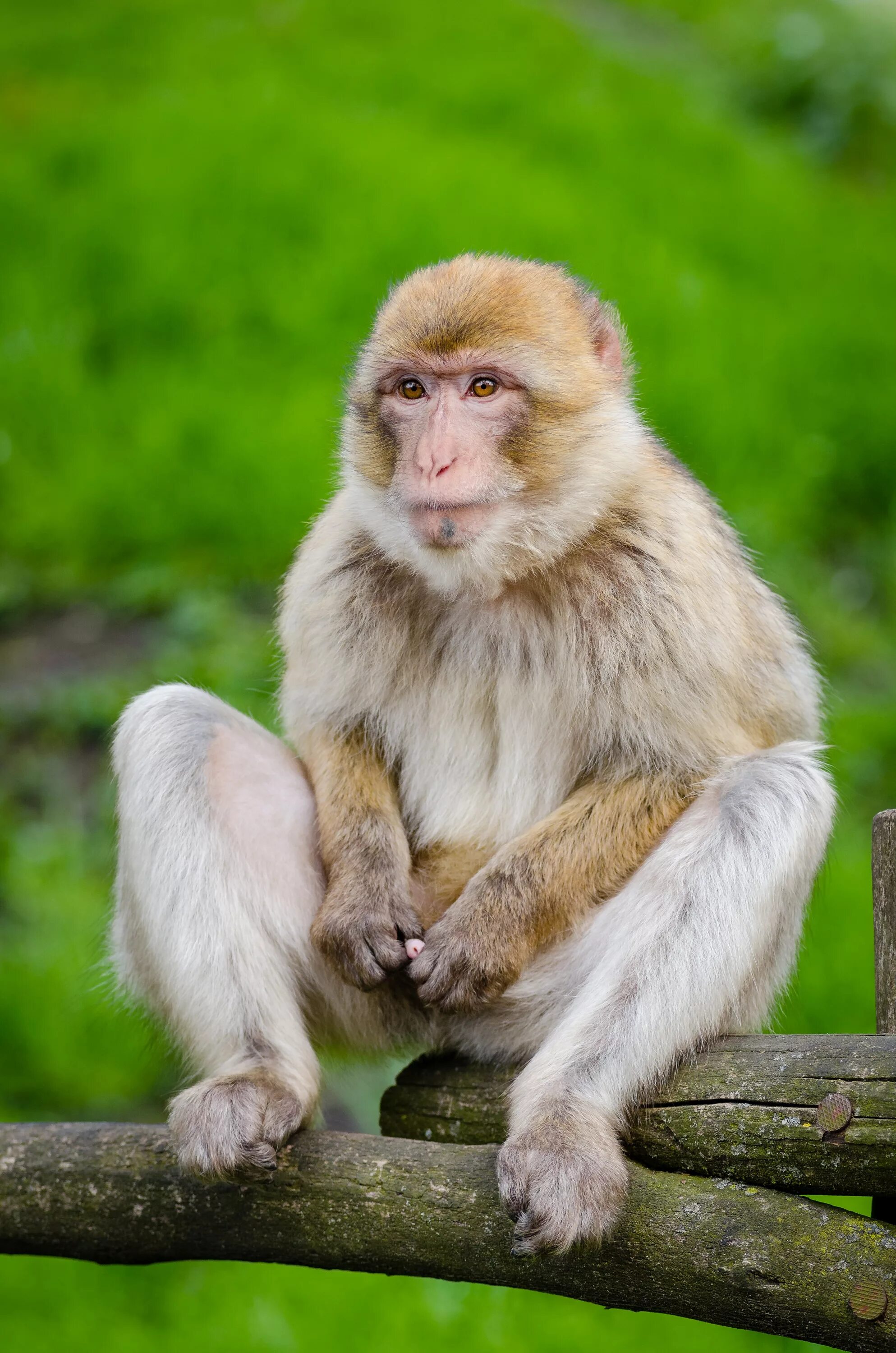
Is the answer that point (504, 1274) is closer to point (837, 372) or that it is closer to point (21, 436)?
point (21, 436)

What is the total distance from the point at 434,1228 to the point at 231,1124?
498mm

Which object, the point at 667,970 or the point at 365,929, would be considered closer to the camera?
the point at 667,970

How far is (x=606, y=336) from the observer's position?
159 inches

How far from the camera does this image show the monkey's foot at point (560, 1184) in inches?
121

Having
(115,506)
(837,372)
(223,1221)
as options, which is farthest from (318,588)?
(837,372)

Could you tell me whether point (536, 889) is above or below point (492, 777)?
below

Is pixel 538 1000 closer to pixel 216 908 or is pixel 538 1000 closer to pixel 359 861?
pixel 359 861

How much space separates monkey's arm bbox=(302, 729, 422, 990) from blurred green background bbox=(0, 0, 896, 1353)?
229 centimetres

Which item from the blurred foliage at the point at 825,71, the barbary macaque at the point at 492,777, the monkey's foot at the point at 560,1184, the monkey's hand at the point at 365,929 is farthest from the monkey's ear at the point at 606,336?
the blurred foliage at the point at 825,71

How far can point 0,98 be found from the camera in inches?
464

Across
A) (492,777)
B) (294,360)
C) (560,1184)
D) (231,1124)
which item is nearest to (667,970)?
(560,1184)

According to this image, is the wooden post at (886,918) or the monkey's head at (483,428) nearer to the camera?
the wooden post at (886,918)

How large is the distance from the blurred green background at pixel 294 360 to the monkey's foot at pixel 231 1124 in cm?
270

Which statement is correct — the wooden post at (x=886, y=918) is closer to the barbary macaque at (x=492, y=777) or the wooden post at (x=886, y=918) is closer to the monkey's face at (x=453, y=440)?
the barbary macaque at (x=492, y=777)
